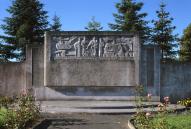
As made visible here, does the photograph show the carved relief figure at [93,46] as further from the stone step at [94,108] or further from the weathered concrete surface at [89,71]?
the stone step at [94,108]

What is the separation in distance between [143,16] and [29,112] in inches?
1012

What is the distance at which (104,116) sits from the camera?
60.3 ft

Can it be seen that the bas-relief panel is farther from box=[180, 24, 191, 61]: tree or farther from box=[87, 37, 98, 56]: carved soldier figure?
box=[180, 24, 191, 61]: tree

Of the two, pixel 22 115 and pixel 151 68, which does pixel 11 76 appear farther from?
pixel 22 115

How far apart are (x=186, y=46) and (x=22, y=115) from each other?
30416mm

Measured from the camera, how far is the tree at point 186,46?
136 feet

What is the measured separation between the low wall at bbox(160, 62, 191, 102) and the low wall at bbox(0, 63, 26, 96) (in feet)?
25.9

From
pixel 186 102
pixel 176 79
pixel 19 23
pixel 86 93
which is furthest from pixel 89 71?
pixel 19 23

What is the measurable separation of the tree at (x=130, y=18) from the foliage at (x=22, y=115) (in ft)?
76.6

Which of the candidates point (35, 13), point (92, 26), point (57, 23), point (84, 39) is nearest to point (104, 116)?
point (84, 39)

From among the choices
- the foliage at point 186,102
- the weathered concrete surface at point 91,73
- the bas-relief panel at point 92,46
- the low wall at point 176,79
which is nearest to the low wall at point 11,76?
the weathered concrete surface at point 91,73

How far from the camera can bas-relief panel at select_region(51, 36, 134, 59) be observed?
24094 millimetres

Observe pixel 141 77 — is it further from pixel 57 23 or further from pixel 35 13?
pixel 57 23

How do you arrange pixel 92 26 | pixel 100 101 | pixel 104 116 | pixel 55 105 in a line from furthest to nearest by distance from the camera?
pixel 92 26 < pixel 100 101 < pixel 55 105 < pixel 104 116
